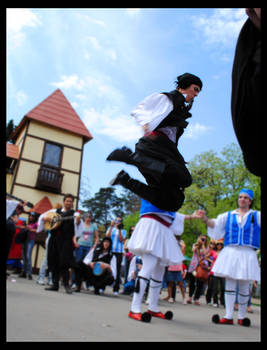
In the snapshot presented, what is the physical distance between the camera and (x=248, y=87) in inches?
51.1

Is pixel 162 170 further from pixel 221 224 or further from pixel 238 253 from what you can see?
pixel 238 253

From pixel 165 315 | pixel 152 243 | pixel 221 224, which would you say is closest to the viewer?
pixel 152 243

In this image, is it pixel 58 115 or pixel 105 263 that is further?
pixel 58 115

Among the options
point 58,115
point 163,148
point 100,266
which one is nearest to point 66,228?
point 100,266

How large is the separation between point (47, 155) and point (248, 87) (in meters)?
20.2

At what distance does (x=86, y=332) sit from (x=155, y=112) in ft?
10.4

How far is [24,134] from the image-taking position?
807 inches

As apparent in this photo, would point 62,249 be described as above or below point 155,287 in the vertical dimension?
above

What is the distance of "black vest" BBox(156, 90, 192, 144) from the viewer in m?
1.70

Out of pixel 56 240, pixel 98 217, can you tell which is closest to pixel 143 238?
pixel 56 240

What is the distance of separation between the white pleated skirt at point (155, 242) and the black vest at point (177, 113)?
156 inches

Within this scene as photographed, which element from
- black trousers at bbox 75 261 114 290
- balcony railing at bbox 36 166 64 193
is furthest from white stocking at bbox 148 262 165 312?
balcony railing at bbox 36 166 64 193

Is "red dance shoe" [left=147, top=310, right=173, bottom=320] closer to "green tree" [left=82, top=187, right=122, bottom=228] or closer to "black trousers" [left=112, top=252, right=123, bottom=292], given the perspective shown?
"black trousers" [left=112, top=252, right=123, bottom=292]
